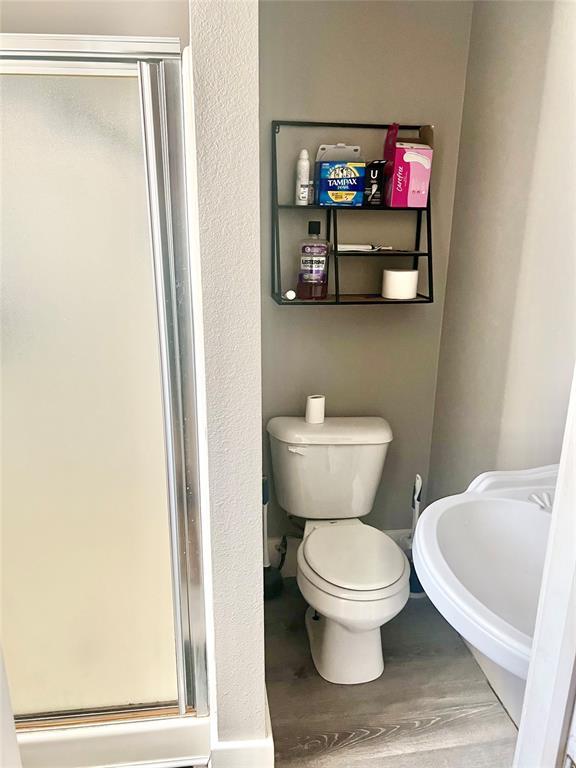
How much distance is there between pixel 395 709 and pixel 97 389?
4.32 ft

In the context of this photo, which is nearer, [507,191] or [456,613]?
[456,613]

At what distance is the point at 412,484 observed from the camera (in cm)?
232

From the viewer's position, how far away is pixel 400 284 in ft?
6.35

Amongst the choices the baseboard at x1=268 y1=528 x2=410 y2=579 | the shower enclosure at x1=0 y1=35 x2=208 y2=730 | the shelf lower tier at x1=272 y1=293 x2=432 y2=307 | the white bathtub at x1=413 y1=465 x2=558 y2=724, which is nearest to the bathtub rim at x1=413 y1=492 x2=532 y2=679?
the white bathtub at x1=413 y1=465 x2=558 y2=724

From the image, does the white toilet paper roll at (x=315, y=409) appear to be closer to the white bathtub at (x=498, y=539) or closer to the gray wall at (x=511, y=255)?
the gray wall at (x=511, y=255)

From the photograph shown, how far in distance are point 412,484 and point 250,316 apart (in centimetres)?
137

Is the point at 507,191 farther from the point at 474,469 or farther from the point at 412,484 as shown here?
the point at 412,484

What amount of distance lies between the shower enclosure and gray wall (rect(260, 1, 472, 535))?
2.47 feet

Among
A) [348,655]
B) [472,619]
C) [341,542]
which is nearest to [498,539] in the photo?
[472,619]

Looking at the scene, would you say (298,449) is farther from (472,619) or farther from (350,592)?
(472,619)

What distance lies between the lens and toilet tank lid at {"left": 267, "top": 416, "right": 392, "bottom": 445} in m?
1.98

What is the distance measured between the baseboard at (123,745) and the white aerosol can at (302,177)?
5.03 feet

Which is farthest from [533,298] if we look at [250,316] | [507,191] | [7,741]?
[7,741]

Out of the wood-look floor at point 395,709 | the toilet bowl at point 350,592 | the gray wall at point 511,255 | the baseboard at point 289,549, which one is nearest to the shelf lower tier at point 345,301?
the gray wall at point 511,255
